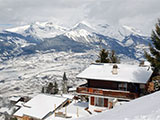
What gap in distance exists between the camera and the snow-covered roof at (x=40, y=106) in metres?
36.3

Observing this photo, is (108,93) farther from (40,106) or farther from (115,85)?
(40,106)

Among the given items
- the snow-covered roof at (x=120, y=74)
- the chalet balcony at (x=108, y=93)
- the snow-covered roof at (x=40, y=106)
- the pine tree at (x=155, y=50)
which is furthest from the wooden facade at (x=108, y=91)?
the snow-covered roof at (x=40, y=106)

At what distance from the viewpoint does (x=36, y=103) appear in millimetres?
40906

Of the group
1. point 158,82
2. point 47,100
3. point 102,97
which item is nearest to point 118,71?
point 102,97

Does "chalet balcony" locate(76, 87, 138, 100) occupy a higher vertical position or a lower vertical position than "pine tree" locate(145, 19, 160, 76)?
lower

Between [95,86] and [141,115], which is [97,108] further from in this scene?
[141,115]

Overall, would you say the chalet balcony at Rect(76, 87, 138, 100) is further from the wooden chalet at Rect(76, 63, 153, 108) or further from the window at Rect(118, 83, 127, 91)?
the window at Rect(118, 83, 127, 91)

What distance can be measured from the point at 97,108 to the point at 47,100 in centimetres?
1479

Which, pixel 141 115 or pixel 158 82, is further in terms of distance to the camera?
pixel 158 82

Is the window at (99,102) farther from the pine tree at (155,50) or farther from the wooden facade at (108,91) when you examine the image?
the pine tree at (155,50)

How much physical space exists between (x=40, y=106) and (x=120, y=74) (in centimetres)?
1706

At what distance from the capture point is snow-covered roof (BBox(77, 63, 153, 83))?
26.8 m

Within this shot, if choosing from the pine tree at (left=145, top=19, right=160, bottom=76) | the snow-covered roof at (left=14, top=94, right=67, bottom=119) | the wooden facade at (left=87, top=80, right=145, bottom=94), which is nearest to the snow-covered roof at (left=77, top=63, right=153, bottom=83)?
the wooden facade at (left=87, top=80, right=145, bottom=94)

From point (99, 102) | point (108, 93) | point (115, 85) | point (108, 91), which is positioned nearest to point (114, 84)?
point (115, 85)
